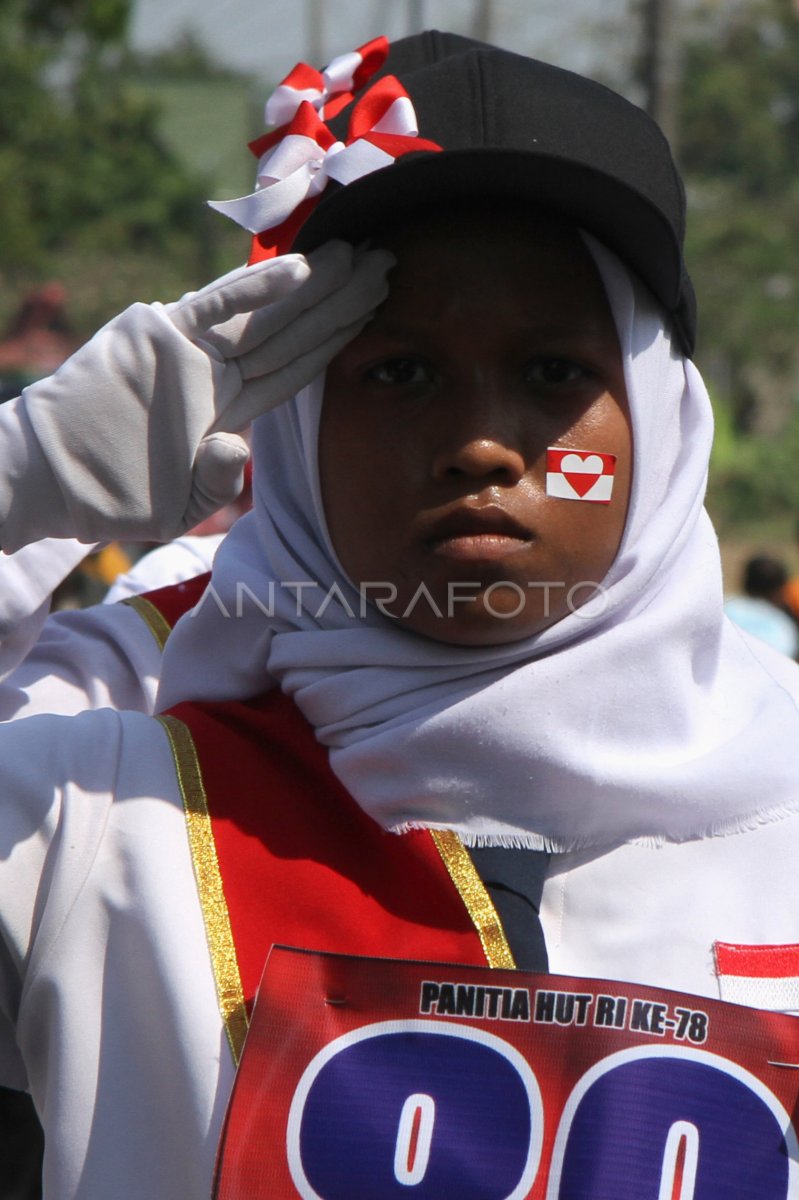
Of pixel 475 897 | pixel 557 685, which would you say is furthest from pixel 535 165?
pixel 475 897

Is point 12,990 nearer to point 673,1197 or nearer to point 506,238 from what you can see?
point 673,1197

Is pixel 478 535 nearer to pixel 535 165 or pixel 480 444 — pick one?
pixel 480 444

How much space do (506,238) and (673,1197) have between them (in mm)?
918

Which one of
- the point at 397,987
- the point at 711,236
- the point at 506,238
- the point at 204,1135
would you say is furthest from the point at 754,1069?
the point at 711,236

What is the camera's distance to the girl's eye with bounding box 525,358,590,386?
160 cm

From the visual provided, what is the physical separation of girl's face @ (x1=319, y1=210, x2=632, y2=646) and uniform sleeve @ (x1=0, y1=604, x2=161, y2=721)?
47cm

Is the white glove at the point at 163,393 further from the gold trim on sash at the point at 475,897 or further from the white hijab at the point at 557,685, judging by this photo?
the gold trim on sash at the point at 475,897

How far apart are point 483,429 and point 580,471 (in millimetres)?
107

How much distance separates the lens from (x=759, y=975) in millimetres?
1543

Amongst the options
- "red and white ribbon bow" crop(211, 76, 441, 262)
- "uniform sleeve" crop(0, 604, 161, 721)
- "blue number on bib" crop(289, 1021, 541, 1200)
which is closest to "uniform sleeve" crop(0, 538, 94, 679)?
"uniform sleeve" crop(0, 604, 161, 721)

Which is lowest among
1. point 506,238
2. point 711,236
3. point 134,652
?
point 134,652

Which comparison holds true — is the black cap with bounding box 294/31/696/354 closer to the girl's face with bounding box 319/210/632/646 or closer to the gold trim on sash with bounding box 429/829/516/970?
the girl's face with bounding box 319/210/632/646

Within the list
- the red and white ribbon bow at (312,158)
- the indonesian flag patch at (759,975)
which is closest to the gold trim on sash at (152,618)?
the red and white ribbon bow at (312,158)

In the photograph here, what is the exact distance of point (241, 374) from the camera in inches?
65.8
